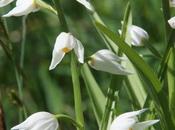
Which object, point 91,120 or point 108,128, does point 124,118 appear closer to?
point 108,128

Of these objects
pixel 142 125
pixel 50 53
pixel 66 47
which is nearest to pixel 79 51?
pixel 66 47

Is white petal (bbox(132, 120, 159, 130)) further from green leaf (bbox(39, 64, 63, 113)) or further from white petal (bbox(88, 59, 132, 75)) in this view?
green leaf (bbox(39, 64, 63, 113))

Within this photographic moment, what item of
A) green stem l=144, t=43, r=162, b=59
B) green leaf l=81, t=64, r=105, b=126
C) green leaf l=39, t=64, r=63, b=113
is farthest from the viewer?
green leaf l=39, t=64, r=63, b=113

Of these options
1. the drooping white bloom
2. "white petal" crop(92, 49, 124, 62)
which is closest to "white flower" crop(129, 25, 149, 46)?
"white petal" crop(92, 49, 124, 62)

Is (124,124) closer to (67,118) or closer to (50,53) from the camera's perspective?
(67,118)

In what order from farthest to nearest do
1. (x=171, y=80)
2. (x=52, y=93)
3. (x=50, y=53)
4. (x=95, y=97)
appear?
1. (x=50, y=53)
2. (x=52, y=93)
3. (x=95, y=97)
4. (x=171, y=80)

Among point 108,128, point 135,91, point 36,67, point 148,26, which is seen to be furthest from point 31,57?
point 108,128
